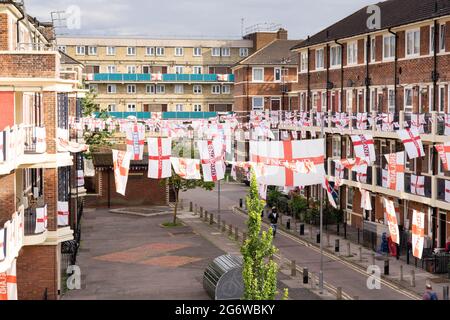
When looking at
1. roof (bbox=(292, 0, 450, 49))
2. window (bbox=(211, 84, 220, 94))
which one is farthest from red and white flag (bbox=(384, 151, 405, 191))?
window (bbox=(211, 84, 220, 94))

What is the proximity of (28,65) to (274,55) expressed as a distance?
5765cm

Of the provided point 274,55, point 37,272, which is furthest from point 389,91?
point 274,55

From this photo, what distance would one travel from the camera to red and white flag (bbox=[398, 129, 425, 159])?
33719mm

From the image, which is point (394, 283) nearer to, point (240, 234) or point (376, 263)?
point (376, 263)

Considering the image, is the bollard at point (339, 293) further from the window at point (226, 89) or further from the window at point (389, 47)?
the window at point (226, 89)

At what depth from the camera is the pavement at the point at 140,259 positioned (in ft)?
112

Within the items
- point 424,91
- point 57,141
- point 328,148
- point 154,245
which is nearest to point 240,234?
point 154,245

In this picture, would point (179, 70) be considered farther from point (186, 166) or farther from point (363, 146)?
point (363, 146)

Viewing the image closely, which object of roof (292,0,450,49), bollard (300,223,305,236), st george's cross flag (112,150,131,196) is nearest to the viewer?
st george's cross flag (112,150,131,196)

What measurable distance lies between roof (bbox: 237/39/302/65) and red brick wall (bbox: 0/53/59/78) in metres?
54.5

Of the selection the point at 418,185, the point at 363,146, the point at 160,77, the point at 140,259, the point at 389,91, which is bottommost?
the point at 140,259

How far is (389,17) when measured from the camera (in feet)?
160

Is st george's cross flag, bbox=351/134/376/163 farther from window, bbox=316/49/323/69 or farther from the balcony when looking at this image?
the balcony

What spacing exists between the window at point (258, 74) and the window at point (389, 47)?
36.4 m
